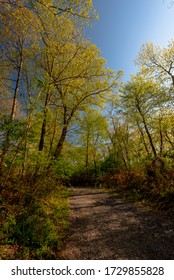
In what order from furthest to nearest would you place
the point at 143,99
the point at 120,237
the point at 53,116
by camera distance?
1. the point at 143,99
2. the point at 53,116
3. the point at 120,237

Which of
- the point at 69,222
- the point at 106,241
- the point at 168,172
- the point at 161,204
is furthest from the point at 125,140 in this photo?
the point at 106,241

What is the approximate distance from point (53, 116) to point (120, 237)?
31.8 ft

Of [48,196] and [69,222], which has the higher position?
[48,196]

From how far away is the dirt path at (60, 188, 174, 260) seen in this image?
3717mm

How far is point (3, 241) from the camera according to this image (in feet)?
13.2

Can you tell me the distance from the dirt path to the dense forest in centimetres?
58

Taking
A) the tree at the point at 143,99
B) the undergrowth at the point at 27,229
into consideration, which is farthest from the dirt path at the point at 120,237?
the tree at the point at 143,99

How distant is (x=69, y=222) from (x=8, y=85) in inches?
297

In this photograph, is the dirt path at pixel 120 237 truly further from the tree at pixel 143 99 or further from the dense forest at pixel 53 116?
the tree at pixel 143 99

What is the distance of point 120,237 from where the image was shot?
14.8ft

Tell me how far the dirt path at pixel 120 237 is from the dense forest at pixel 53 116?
58 centimetres

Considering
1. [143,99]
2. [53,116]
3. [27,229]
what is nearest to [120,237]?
[27,229]

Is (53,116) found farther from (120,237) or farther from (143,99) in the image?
(120,237)

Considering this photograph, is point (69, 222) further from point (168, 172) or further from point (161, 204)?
point (168, 172)
